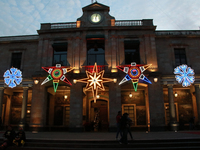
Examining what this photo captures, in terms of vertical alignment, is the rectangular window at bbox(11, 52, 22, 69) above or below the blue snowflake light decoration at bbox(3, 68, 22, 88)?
above

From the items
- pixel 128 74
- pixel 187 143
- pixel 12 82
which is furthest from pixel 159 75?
pixel 12 82

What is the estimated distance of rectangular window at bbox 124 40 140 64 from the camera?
789 inches

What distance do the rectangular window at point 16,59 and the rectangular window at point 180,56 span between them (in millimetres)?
18127

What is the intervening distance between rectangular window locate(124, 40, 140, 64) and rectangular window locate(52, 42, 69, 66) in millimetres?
6737

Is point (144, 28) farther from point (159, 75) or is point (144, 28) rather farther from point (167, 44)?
point (159, 75)

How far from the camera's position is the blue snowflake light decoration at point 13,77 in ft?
64.9

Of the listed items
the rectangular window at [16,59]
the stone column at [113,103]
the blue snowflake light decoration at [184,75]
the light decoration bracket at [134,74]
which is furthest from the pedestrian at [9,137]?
the blue snowflake light decoration at [184,75]

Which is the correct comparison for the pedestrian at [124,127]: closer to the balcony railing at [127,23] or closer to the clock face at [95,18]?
the balcony railing at [127,23]

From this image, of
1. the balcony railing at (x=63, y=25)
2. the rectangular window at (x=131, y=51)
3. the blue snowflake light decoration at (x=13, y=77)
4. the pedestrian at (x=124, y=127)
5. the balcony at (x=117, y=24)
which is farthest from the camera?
the balcony railing at (x=63, y=25)

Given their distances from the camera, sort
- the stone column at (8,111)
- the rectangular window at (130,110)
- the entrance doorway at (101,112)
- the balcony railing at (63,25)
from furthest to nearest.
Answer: the stone column at (8,111), the entrance doorway at (101,112), the rectangular window at (130,110), the balcony railing at (63,25)

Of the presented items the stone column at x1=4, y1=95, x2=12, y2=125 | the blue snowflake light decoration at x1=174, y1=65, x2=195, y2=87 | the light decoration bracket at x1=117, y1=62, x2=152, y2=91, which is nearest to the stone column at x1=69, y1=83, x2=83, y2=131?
the light decoration bracket at x1=117, y1=62, x2=152, y2=91

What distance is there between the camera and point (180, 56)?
2038cm

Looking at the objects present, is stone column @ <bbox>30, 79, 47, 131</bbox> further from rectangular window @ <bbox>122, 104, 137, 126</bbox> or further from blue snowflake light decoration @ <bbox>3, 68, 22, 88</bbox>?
rectangular window @ <bbox>122, 104, 137, 126</bbox>

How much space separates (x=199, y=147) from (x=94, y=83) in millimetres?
10488
